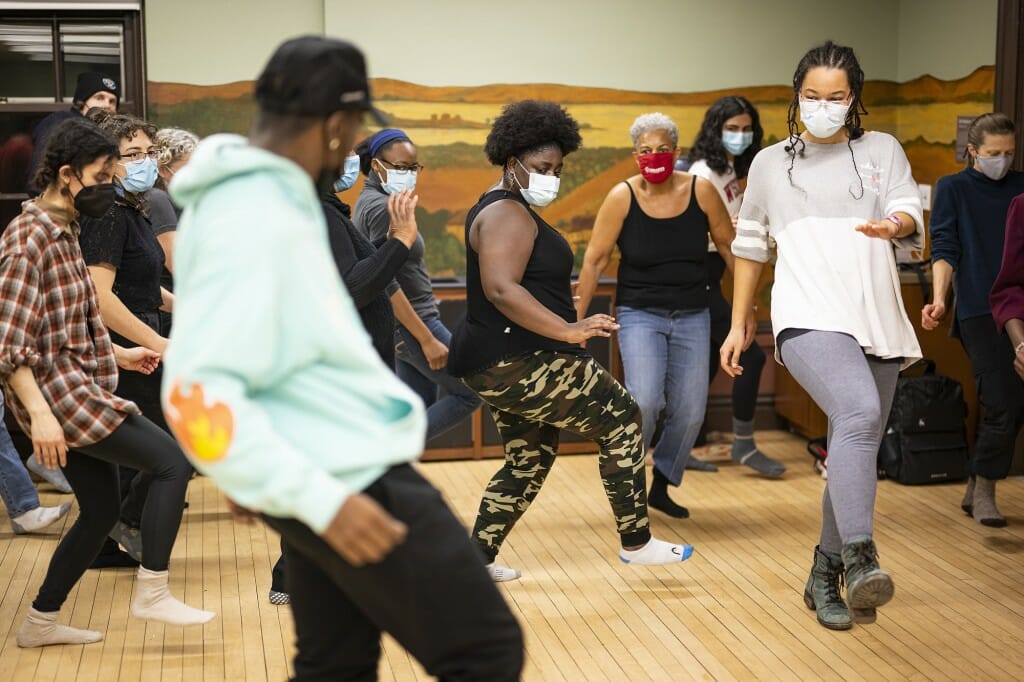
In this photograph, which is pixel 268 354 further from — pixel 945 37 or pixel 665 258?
pixel 945 37

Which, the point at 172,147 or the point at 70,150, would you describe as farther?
the point at 172,147

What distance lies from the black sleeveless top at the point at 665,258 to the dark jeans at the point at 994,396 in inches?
48.6

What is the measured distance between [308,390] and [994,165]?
4238 mm

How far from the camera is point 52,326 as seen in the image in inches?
142

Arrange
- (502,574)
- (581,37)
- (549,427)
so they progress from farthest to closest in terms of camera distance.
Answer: (581,37), (502,574), (549,427)

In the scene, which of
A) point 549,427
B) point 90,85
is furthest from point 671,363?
point 90,85

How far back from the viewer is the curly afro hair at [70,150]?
145 inches

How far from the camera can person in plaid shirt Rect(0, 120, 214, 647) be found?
11.6ft

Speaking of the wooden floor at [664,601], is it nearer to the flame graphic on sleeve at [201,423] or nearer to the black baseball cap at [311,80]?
the flame graphic on sleeve at [201,423]

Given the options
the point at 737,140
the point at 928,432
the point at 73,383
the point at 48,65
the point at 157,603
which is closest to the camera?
the point at 73,383

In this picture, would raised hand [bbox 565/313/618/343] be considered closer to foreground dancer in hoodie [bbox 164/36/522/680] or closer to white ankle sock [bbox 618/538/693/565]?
white ankle sock [bbox 618/538/693/565]

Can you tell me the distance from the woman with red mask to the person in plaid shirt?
82.5 inches

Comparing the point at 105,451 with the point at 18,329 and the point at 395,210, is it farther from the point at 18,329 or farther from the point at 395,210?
the point at 395,210

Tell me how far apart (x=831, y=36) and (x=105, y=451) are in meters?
5.28
